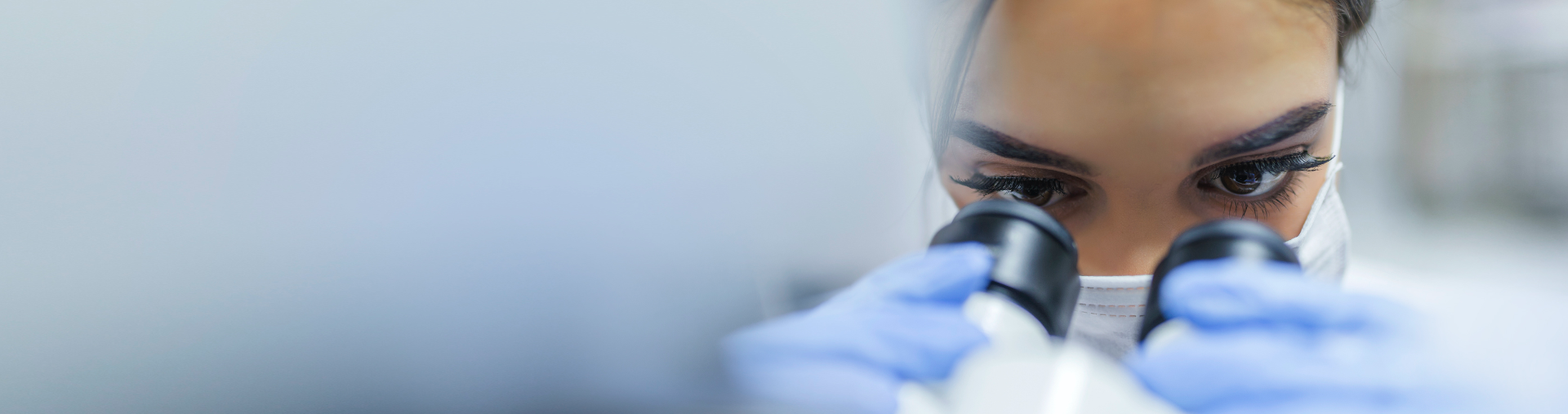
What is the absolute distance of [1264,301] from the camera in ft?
1.64

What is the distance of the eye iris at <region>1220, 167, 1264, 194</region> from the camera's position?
690 mm

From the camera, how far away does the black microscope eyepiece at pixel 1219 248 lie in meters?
0.56

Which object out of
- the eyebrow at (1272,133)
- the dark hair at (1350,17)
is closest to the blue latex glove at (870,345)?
the eyebrow at (1272,133)

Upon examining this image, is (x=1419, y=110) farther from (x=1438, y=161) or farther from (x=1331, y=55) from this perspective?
(x=1331, y=55)

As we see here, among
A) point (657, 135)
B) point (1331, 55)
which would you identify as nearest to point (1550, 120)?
point (1331, 55)

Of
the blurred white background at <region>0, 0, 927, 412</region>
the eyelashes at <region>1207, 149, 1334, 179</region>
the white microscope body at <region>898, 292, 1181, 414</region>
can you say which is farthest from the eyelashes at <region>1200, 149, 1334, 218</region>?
the blurred white background at <region>0, 0, 927, 412</region>

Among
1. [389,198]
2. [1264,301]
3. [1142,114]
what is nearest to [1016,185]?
[1142,114]

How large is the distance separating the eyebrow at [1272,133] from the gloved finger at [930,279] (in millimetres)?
243

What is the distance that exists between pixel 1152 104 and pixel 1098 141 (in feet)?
0.17

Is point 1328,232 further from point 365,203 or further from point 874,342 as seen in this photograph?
point 365,203

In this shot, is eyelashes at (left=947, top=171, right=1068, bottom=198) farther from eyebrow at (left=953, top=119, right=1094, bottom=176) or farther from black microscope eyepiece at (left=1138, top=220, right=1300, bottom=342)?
black microscope eyepiece at (left=1138, top=220, right=1300, bottom=342)

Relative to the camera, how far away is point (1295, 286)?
19.8 inches

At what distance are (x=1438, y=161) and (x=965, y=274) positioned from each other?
1.88m

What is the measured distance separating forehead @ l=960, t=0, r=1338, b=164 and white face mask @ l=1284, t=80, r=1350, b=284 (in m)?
0.18
